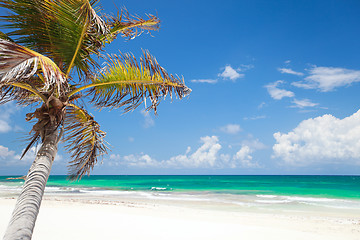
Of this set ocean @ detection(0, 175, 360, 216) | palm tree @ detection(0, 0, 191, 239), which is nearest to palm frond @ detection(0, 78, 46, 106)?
palm tree @ detection(0, 0, 191, 239)

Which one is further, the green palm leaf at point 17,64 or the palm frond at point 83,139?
the palm frond at point 83,139

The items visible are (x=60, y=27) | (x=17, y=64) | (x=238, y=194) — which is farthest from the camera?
(x=238, y=194)

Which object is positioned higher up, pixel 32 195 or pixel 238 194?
pixel 32 195

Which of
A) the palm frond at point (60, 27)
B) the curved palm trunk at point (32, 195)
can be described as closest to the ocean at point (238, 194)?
the curved palm trunk at point (32, 195)

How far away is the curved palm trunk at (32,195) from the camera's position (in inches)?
116

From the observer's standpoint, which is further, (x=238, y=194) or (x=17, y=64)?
(x=238, y=194)

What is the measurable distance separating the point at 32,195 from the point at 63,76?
1.44 m

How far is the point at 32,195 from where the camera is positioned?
323cm

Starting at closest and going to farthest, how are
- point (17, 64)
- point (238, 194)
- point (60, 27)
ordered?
point (17, 64) < point (60, 27) < point (238, 194)

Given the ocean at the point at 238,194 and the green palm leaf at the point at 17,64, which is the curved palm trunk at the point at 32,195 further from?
the green palm leaf at the point at 17,64

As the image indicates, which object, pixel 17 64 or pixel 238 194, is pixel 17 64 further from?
pixel 238 194

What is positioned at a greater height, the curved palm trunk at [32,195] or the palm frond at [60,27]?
the palm frond at [60,27]

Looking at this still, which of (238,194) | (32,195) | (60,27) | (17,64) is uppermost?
(60,27)

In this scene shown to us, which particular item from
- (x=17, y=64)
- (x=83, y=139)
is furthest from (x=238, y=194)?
(x=17, y=64)
